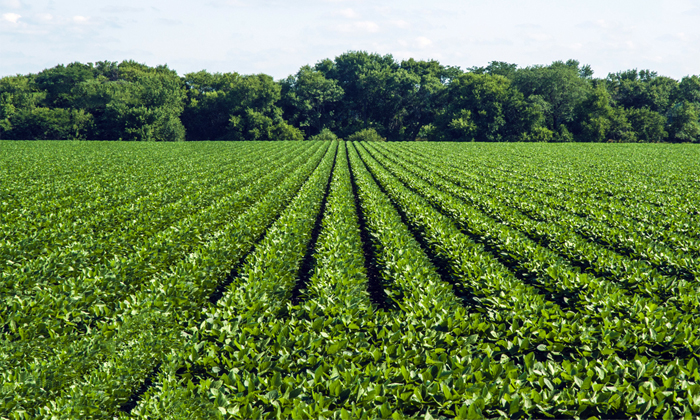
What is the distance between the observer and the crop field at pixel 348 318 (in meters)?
3.78

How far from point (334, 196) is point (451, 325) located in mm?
10061

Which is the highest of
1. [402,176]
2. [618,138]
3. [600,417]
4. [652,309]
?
[618,138]

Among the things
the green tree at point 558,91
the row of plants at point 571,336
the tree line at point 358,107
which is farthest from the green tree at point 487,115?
the row of plants at point 571,336

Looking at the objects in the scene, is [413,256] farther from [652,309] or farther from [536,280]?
[652,309]

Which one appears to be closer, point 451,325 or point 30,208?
point 451,325

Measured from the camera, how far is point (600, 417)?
3715 mm

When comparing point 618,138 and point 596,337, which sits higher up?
point 618,138

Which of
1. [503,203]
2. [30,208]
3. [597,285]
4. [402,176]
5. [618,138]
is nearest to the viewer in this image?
[597,285]

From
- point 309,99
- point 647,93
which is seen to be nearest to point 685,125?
point 647,93

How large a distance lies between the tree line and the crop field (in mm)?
63382

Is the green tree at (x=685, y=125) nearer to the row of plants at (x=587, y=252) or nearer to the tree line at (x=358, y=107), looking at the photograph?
the tree line at (x=358, y=107)

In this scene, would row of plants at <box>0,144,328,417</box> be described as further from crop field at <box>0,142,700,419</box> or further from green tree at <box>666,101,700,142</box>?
green tree at <box>666,101,700,142</box>

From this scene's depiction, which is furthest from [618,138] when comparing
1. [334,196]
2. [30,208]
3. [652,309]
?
[30,208]

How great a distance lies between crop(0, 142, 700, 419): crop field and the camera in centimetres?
378
